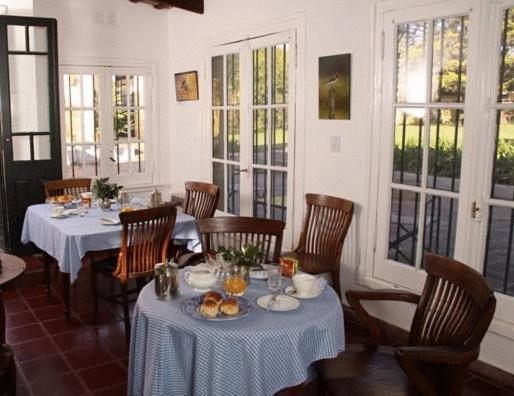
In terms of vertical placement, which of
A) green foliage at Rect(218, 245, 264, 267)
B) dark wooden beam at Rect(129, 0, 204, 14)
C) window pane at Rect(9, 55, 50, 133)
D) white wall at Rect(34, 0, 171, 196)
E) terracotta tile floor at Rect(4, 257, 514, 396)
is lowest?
terracotta tile floor at Rect(4, 257, 514, 396)

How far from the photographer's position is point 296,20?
411cm

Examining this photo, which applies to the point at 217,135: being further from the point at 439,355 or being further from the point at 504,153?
the point at 439,355

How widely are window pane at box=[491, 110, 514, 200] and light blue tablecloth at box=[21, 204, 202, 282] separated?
2100 millimetres

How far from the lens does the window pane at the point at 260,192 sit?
4.71 meters

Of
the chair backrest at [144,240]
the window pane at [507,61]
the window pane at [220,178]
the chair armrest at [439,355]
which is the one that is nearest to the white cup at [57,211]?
the chair backrest at [144,240]

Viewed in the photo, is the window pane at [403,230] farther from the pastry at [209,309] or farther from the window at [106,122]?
the window at [106,122]

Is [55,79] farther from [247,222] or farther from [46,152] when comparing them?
[247,222]

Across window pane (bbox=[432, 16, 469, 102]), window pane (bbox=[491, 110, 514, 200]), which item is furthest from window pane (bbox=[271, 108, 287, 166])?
window pane (bbox=[491, 110, 514, 200])

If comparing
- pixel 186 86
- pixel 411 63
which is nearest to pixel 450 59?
pixel 411 63

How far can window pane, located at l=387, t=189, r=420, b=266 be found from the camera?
3.50m

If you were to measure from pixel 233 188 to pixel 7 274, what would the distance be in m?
2.90

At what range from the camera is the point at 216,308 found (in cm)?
212

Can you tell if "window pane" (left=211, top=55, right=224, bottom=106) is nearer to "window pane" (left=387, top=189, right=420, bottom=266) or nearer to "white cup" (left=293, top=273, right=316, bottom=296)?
"window pane" (left=387, top=189, right=420, bottom=266)

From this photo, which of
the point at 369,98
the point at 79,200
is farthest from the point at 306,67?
the point at 79,200
